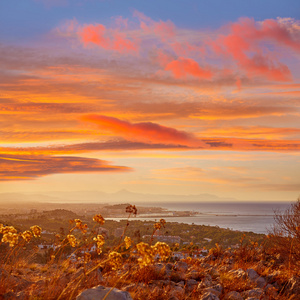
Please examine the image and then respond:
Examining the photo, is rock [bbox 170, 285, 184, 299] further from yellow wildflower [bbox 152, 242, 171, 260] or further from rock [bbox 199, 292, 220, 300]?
yellow wildflower [bbox 152, 242, 171, 260]

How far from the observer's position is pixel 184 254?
13.6 meters

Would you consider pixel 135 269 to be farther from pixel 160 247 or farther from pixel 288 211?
pixel 288 211

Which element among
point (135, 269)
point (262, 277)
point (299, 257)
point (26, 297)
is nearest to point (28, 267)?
point (135, 269)

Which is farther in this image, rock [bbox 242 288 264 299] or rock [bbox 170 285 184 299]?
rock [bbox 242 288 264 299]

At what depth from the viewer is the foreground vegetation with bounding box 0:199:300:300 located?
577cm

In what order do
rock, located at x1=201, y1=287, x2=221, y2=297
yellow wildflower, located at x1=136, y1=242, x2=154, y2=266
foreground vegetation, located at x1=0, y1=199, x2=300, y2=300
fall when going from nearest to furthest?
1. yellow wildflower, located at x1=136, y1=242, x2=154, y2=266
2. foreground vegetation, located at x1=0, y1=199, x2=300, y2=300
3. rock, located at x1=201, y1=287, x2=221, y2=297

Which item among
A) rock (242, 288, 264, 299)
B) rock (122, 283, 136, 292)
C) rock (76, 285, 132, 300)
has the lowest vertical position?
rock (242, 288, 264, 299)

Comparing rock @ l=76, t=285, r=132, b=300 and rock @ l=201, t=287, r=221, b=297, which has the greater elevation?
rock @ l=76, t=285, r=132, b=300

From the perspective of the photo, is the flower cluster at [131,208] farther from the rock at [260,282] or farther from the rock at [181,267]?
the rock at [260,282]

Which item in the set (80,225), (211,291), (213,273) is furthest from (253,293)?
(80,225)

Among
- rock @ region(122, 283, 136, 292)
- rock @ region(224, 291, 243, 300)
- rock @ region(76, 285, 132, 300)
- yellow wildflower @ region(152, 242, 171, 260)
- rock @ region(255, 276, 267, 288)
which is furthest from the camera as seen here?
rock @ region(255, 276, 267, 288)

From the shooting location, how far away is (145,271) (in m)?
8.45

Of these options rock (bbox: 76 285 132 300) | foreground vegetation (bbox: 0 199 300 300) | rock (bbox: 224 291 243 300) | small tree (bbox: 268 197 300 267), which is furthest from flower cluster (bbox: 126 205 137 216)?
small tree (bbox: 268 197 300 267)

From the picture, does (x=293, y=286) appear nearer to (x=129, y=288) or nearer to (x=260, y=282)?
(x=260, y=282)
